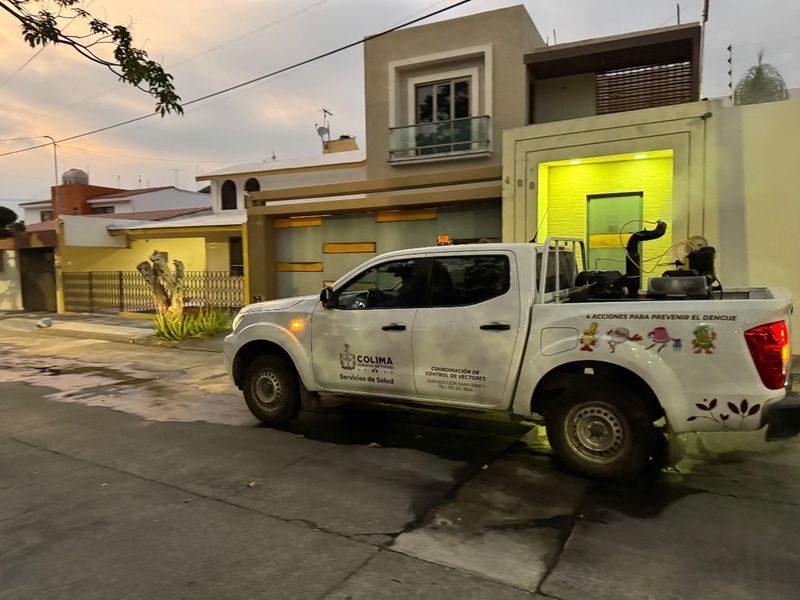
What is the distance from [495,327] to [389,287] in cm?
119

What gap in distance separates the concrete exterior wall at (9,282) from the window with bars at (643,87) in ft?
72.8

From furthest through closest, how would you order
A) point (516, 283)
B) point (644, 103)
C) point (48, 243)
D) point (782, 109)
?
1. point (48, 243)
2. point (644, 103)
3. point (782, 109)
4. point (516, 283)

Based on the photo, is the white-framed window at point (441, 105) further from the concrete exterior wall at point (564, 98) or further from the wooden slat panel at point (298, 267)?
the wooden slat panel at point (298, 267)

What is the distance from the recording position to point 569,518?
3.77 m

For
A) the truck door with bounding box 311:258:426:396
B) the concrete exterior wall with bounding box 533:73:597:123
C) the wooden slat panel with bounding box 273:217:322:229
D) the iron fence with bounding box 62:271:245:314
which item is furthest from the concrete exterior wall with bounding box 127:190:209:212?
the truck door with bounding box 311:258:426:396

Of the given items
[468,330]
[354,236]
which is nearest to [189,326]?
[354,236]

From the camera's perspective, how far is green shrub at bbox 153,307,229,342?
13117 millimetres

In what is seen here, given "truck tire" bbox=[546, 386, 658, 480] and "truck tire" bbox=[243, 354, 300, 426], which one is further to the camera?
"truck tire" bbox=[243, 354, 300, 426]

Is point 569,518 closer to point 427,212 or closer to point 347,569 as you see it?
point 347,569

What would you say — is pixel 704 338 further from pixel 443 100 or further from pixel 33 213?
pixel 33 213

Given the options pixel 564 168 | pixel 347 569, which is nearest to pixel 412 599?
pixel 347 569

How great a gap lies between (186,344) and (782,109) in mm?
12490

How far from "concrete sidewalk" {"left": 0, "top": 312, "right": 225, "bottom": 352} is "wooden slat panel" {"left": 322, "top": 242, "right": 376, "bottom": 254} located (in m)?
3.51

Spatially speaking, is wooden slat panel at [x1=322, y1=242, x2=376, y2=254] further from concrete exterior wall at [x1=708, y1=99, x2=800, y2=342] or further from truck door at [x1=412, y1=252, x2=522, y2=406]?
truck door at [x1=412, y1=252, x2=522, y2=406]
